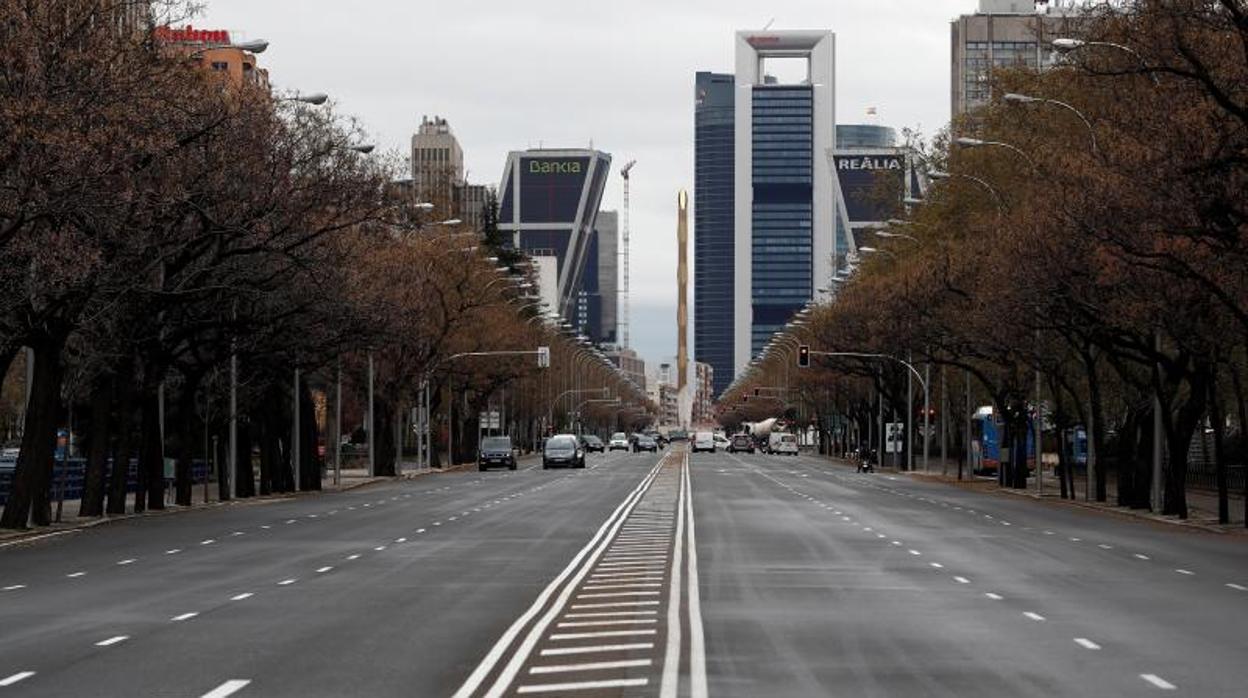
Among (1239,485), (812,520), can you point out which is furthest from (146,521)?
(1239,485)

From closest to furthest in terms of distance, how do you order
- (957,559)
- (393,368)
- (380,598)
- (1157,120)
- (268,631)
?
(268,631) → (380,598) → (957,559) → (1157,120) → (393,368)

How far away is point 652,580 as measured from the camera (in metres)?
27.0

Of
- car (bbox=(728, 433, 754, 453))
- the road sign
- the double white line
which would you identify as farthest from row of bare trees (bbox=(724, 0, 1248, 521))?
car (bbox=(728, 433, 754, 453))

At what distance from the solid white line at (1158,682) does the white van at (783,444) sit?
146 m

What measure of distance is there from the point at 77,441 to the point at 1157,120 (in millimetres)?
68478

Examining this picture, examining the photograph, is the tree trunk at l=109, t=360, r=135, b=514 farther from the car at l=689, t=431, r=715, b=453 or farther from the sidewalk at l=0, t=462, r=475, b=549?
the car at l=689, t=431, r=715, b=453

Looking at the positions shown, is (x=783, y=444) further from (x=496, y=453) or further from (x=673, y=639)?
(x=673, y=639)

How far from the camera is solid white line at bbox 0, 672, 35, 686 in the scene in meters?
15.6

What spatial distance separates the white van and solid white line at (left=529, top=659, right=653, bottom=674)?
480 ft

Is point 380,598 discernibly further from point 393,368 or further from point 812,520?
point 393,368

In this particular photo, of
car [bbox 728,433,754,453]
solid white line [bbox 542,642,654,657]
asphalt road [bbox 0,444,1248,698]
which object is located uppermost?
solid white line [bbox 542,642,654,657]

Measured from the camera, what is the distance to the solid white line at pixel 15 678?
15.6m

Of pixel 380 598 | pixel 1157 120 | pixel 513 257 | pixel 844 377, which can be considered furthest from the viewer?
pixel 513 257

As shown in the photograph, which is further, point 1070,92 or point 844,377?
point 844,377
